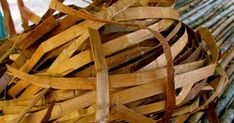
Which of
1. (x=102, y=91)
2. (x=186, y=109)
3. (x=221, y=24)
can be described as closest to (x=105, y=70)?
(x=102, y=91)

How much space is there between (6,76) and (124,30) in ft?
0.44

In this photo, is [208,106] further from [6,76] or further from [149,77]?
[6,76]

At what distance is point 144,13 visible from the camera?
1.14 feet

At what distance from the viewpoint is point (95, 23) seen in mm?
331

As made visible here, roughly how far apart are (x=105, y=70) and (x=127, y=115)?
5 centimetres

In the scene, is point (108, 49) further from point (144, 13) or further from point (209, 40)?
point (209, 40)

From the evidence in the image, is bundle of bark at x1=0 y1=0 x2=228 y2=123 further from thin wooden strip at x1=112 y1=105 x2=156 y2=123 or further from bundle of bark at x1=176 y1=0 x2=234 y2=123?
bundle of bark at x1=176 y1=0 x2=234 y2=123

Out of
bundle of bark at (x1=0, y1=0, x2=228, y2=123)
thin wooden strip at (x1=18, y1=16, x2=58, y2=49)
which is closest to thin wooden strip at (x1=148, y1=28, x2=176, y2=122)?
bundle of bark at (x1=0, y1=0, x2=228, y2=123)

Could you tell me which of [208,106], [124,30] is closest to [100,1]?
[124,30]

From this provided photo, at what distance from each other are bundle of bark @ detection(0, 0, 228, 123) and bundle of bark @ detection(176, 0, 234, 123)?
0.11m

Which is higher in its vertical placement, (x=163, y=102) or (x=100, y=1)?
(x=100, y=1)

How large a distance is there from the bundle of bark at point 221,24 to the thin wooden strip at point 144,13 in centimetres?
14

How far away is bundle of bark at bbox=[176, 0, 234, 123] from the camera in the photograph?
1.60 feet

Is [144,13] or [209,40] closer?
[144,13]
